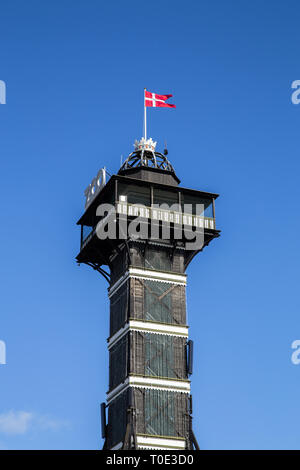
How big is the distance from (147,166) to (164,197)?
16.3 ft

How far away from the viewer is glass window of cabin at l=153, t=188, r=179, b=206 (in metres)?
83.6

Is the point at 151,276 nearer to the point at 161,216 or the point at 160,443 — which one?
the point at 161,216

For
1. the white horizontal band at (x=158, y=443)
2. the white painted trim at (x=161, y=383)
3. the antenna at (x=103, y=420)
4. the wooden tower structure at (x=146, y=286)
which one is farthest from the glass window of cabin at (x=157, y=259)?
the white horizontal band at (x=158, y=443)

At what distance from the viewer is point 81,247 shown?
288ft

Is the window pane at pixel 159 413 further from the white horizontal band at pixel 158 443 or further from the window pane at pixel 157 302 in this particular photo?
the window pane at pixel 157 302

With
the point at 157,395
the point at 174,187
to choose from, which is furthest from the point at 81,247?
the point at 157,395

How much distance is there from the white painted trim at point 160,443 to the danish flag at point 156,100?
1466 inches

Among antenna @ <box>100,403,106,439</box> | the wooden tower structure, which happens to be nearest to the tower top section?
the wooden tower structure

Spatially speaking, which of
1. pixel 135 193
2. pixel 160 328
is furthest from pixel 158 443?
pixel 135 193

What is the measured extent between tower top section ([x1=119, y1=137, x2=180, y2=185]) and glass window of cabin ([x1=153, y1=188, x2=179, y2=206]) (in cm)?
277

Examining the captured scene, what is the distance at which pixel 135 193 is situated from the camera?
272ft

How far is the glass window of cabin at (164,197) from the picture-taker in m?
83.6
